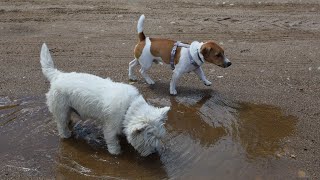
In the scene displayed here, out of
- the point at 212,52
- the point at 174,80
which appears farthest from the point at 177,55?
the point at 212,52

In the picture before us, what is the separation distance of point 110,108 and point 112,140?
439 millimetres

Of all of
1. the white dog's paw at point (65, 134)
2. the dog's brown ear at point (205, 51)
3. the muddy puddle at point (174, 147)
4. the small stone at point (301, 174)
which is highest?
the dog's brown ear at point (205, 51)

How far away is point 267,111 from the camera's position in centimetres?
671

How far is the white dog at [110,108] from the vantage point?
5090 millimetres

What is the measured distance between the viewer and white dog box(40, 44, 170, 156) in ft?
16.7

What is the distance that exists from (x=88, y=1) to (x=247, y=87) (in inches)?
219

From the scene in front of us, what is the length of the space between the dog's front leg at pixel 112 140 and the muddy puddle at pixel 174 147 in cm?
8

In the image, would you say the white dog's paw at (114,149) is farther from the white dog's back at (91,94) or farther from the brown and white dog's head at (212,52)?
the brown and white dog's head at (212,52)

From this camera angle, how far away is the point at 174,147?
5.73m

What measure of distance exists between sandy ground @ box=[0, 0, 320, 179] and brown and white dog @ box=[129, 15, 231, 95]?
0.48 m

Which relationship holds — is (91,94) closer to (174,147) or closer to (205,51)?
(174,147)

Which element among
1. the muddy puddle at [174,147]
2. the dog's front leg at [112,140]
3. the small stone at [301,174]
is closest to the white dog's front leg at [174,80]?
the muddy puddle at [174,147]

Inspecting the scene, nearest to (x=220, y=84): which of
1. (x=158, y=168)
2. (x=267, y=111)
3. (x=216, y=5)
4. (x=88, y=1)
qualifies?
(x=267, y=111)

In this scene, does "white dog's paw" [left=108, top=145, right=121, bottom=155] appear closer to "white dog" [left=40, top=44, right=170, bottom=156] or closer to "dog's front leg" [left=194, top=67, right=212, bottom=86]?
"white dog" [left=40, top=44, right=170, bottom=156]
